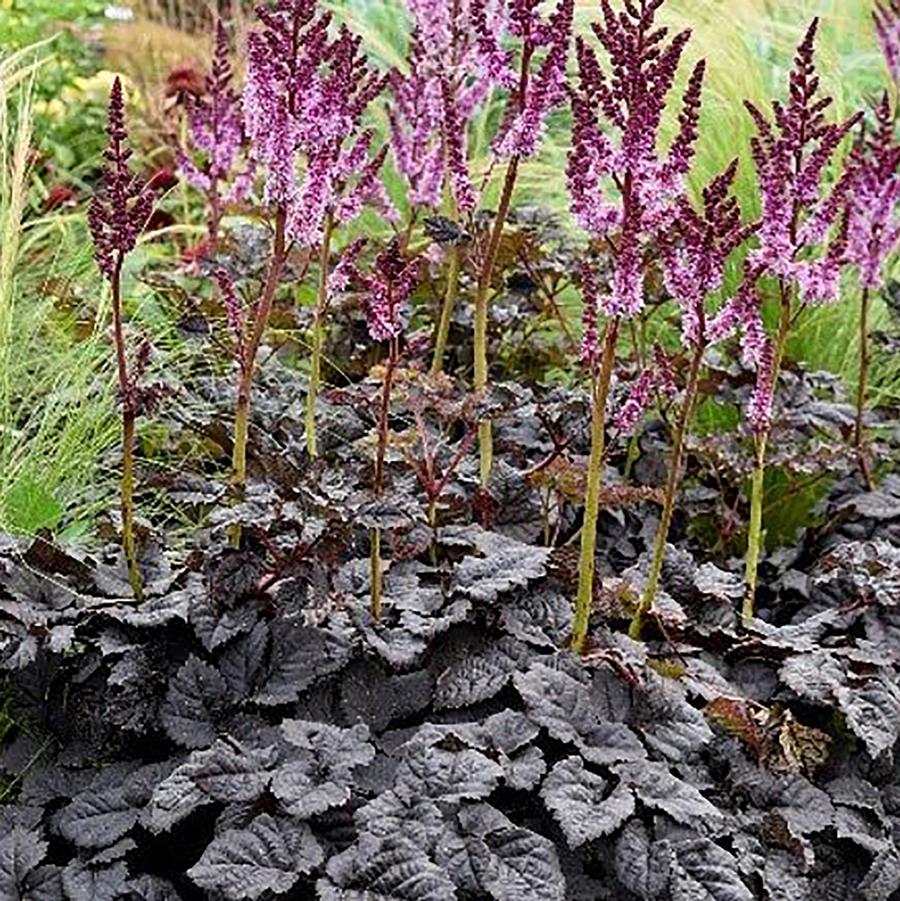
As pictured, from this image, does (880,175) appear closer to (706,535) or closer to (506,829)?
(706,535)

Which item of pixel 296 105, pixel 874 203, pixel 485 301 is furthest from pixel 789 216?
pixel 296 105

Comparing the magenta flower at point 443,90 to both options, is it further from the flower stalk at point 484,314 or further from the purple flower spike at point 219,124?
the purple flower spike at point 219,124

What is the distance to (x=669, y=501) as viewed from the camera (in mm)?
2061

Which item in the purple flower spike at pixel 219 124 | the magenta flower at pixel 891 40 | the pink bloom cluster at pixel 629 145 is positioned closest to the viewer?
the pink bloom cluster at pixel 629 145

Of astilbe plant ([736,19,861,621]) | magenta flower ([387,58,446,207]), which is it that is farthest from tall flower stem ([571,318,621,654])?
magenta flower ([387,58,446,207])

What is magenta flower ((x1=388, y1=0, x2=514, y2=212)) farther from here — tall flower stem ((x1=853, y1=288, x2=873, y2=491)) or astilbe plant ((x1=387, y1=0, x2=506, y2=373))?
tall flower stem ((x1=853, y1=288, x2=873, y2=491))

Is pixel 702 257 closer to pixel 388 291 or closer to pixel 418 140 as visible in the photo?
pixel 388 291

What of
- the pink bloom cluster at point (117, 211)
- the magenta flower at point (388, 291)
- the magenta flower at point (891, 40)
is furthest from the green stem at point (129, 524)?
the magenta flower at point (891, 40)

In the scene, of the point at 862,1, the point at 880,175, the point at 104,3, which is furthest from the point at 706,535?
the point at 104,3

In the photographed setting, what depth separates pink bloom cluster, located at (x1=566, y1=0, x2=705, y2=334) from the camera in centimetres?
183

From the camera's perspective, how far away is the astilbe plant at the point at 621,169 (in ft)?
6.01

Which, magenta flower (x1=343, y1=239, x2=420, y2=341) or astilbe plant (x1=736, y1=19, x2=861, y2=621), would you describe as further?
astilbe plant (x1=736, y1=19, x2=861, y2=621)

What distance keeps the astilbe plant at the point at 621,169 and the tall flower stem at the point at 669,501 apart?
0.12 m

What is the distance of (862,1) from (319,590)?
3.13 metres
